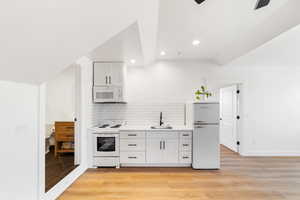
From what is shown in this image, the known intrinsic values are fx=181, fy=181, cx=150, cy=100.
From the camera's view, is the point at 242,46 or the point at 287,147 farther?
the point at 287,147

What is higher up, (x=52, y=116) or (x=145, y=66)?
(x=145, y=66)

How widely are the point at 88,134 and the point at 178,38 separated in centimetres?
274

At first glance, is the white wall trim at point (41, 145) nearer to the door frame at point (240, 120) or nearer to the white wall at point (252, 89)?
the white wall at point (252, 89)

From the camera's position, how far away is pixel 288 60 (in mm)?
4602

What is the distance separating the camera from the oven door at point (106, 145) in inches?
157

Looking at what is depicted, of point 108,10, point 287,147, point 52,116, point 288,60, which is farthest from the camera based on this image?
point 287,147

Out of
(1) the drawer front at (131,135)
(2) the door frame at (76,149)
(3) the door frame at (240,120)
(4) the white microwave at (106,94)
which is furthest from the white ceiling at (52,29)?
(3) the door frame at (240,120)

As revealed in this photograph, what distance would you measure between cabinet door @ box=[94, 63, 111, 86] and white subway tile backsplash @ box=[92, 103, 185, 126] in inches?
27.5

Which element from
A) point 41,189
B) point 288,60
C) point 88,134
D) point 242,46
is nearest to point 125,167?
point 88,134

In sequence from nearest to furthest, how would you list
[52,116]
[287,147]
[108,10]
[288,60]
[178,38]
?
[108,10] < [178,38] < [52,116] < [288,60] < [287,147]

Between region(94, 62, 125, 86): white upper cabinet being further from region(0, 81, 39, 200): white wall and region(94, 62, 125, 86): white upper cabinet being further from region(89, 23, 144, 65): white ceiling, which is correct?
region(0, 81, 39, 200): white wall

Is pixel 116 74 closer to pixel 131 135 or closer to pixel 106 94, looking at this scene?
pixel 106 94

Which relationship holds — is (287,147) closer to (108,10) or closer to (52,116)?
(108,10)

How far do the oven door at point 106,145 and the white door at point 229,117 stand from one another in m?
3.45
